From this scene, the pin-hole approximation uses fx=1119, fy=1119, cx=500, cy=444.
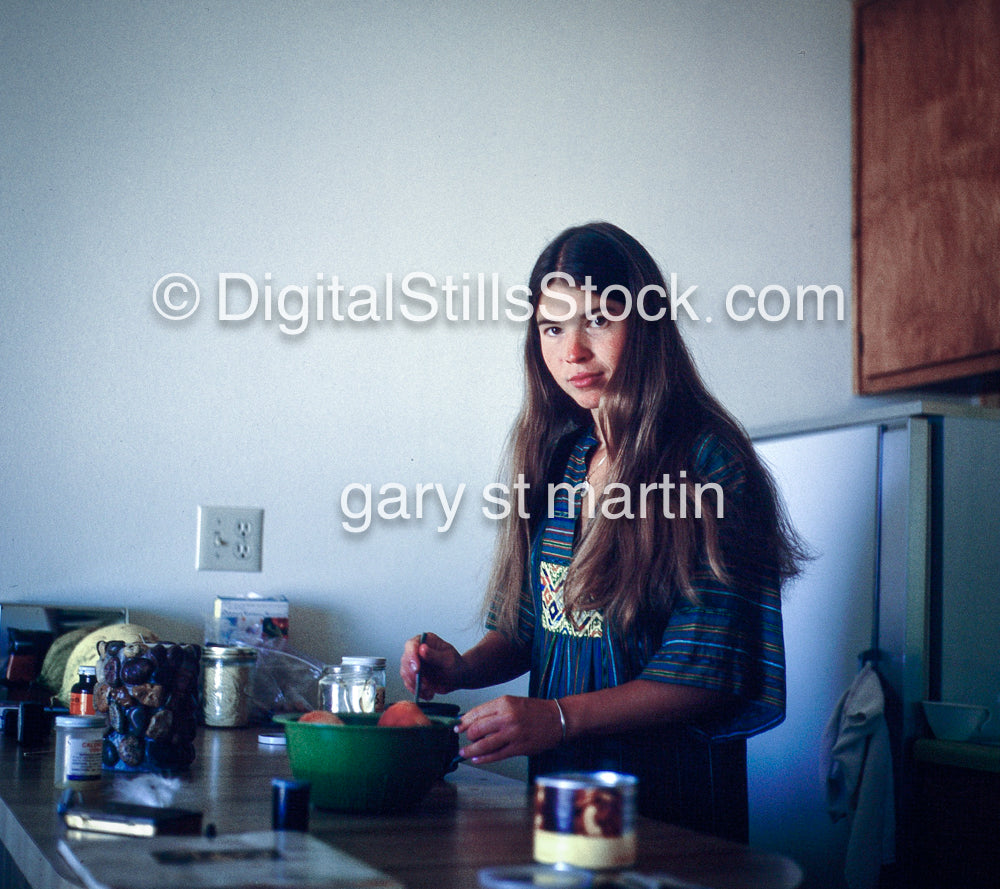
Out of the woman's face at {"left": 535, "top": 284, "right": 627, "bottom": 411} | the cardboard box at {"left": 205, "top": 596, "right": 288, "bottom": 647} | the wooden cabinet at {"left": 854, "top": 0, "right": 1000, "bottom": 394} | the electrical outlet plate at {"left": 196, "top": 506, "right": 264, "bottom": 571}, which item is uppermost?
the wooden cabinet at {"left": 854, "top": 0, "right": 1000, "bottom": 394}

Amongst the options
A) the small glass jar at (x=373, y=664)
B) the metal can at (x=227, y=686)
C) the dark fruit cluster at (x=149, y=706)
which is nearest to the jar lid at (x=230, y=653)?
the metal can at (x=227, y=686)

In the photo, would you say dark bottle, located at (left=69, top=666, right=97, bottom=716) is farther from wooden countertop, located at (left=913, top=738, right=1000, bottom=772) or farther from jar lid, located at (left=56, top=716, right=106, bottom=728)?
wooden countertop, located at (left=913, top=738, right=1000, bottom=772)

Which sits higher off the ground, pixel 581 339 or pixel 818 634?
pixel 581 339

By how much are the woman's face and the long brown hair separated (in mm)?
19

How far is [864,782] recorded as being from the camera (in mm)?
1931

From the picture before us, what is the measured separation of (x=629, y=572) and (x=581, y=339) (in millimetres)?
373

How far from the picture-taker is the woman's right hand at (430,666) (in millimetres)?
1401

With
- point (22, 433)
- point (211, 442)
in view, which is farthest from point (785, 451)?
point (22, 433)

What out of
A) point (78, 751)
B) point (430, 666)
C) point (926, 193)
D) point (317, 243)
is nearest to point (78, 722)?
point (78, 751)

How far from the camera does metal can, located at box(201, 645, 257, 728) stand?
179cm

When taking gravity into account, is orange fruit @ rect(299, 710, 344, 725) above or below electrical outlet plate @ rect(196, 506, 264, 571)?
below

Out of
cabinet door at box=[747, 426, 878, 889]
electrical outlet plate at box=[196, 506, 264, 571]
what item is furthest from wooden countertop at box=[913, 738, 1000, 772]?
electrical outlet plate at box=[196, 506, 264, 571]

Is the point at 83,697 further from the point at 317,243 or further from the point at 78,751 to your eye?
the point at 317,243

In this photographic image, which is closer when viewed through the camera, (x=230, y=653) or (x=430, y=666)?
(x=430, y=666)
